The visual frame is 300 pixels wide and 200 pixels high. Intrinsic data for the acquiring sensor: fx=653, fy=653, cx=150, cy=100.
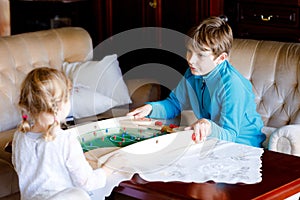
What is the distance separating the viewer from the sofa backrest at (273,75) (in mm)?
3268

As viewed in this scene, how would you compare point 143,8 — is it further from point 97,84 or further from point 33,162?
point 33,162

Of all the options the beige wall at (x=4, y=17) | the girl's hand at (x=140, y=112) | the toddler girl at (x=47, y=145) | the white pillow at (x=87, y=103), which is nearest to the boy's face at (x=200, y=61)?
the girl's hand at (x=140, y=112)

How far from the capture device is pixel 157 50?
185 inches

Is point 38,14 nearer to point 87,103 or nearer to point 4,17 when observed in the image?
point 4,17

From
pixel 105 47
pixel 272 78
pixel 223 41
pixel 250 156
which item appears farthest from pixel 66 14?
pixel 250 156

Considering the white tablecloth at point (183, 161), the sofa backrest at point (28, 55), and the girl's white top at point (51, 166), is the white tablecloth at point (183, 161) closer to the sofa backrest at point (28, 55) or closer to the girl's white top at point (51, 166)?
the girl's white top at point (51, 166)

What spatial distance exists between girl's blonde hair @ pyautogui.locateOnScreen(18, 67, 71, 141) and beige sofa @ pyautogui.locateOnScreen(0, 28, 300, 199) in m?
1.14

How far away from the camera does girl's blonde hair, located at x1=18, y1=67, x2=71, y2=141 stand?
203 cm

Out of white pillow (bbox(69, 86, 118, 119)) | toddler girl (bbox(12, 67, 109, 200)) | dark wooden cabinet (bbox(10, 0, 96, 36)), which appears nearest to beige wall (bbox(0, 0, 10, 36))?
white pillow (bbox(69, 86, 118, 119))

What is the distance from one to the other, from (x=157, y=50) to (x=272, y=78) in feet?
4.90

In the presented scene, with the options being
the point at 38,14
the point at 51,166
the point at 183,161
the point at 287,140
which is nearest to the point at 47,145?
the point at 51,166

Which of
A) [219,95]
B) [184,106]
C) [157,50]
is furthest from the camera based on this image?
[157,50]

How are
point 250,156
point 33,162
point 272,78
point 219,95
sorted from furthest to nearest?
point 272,78
point 219,95
point 250,156
point 33,162

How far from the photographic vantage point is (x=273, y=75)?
3344 millimetres
